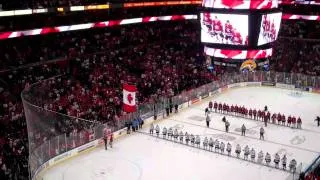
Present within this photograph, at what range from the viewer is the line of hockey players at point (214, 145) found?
21.0 meters

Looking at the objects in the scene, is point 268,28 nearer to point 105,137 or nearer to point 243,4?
point 243,4

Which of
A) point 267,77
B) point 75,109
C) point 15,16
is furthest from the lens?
point 267,77

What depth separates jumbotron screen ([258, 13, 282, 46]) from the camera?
23.2 m

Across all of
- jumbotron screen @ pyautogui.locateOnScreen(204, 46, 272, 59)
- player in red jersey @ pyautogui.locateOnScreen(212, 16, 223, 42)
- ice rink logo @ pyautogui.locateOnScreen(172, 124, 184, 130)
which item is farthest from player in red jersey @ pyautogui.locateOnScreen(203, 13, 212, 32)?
ice rink logo @ pyautogui.locateOnScreen(172, 124, 184, 130)

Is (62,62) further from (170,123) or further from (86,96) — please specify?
(170,123)

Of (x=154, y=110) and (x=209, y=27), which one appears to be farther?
(x=154, y=110)

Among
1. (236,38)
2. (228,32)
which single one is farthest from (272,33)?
(228,32)

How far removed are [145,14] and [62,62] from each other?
1188cm

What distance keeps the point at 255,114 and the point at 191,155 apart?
7.50 meters

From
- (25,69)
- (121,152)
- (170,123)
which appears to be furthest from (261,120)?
(25,69)

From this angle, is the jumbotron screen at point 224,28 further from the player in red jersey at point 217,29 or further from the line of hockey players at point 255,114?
the line of hockey players at point 255,114

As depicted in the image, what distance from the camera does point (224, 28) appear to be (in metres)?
23.6

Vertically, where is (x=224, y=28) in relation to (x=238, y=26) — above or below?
below

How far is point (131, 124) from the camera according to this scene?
85.0 feet
